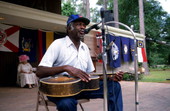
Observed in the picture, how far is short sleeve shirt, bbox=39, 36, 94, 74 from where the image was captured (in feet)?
7.15

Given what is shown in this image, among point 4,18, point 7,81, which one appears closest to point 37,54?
point 7,81

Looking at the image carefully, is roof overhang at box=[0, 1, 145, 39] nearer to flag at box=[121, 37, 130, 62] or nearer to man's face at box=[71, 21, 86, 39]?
Answer: flag at box=[121, 37, 130, 62]

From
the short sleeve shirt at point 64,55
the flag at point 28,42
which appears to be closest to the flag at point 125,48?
the flag at point 28,42

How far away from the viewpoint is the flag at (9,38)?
275 inches

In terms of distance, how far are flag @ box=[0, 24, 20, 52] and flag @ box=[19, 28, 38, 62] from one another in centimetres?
49

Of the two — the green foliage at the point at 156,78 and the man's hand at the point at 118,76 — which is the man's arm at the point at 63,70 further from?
the green foliage at the point at 156,78

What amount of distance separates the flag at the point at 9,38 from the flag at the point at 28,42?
1.61 ft

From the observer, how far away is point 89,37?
369 inches

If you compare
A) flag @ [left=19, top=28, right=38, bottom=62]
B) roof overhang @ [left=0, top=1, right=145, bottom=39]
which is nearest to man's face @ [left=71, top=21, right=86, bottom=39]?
roof overhang @ [left=0, top=1, right=145, bottom=39]

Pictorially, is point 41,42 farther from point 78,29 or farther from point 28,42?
point 78,29

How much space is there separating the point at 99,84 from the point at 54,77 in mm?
655

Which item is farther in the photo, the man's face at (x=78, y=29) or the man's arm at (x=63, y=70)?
the man's face at (x=78, y=29)

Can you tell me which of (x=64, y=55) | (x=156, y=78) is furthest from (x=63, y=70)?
(x=156, y=78)

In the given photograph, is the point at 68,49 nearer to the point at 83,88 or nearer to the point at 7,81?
the point at 83,88
